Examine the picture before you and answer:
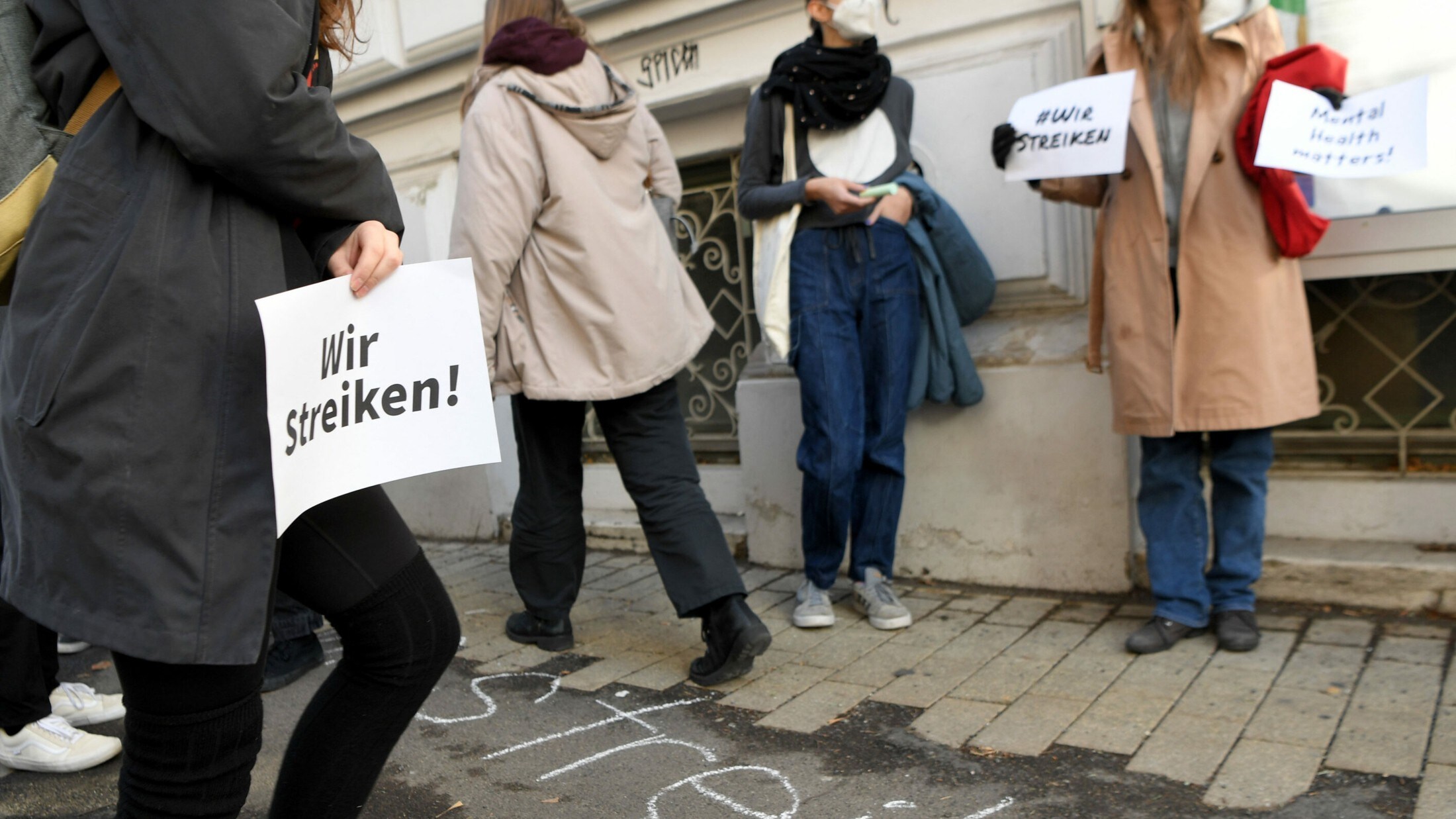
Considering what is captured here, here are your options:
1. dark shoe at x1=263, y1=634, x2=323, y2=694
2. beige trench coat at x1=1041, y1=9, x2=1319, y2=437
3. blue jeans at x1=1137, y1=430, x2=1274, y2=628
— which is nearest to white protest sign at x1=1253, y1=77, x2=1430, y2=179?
beige trench coat at x1=1041, y1=9, x2=1319, y2=437

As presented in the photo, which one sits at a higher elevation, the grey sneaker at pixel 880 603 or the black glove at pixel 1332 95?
the black glove at pixel 1332 95

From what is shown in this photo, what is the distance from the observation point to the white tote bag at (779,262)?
3766 mm

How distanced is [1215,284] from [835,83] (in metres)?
1.33

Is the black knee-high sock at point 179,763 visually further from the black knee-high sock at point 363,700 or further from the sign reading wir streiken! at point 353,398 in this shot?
the sign reading wir streiken! at point 353,398

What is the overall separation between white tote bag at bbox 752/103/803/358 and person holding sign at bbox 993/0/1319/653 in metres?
0.71

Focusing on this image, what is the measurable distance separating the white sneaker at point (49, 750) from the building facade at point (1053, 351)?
2.46 m

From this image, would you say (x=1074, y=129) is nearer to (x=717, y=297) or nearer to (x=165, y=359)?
(x=717, y=297)

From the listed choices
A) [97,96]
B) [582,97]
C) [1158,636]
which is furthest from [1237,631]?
[97,96]

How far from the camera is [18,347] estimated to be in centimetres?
150

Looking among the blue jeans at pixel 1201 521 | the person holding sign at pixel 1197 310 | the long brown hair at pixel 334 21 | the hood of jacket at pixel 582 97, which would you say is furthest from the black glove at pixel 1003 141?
the long brown hair at pixel 334 21

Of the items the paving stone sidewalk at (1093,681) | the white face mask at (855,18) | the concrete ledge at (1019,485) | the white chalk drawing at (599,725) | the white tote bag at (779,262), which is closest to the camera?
the paving stone sidewalk at (1093,681)

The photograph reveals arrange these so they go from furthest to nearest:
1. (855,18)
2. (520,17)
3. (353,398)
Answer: (855,18)
(520,17)
(353,398)

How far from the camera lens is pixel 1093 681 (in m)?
3.11

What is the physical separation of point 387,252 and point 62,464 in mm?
501
